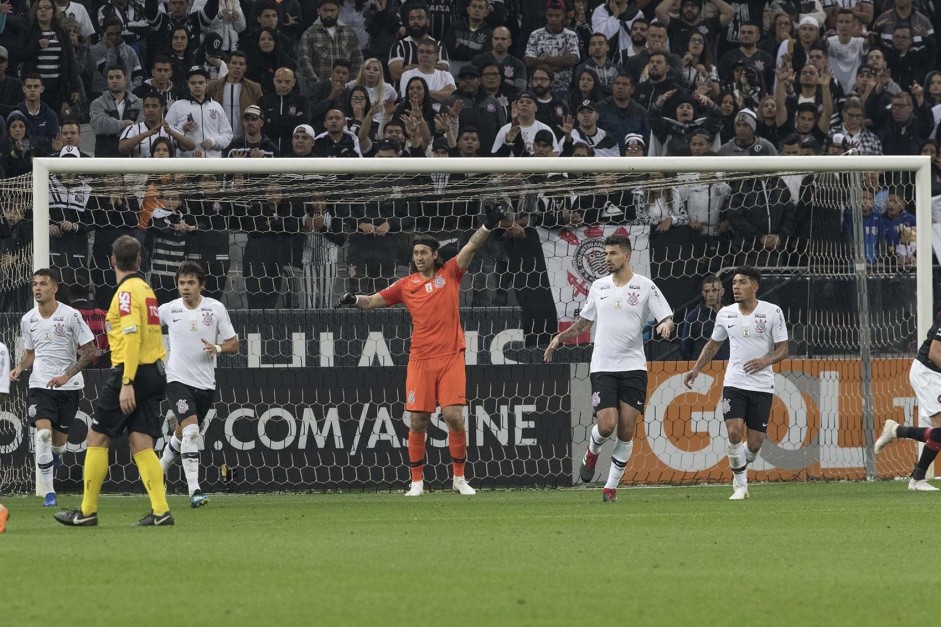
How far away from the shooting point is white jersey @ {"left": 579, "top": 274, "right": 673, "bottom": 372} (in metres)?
12.9

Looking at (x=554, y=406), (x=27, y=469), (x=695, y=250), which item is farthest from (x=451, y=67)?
(x=27, y=469)

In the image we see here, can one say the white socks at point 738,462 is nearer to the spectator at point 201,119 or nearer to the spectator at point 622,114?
the spectator at point 622,114

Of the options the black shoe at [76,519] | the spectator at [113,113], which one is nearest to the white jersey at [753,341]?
the black shoe at [76,519]

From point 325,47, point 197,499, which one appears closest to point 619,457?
point 197,499

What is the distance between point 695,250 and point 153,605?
36.6 feet

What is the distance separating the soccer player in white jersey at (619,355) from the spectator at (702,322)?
10.1 ft

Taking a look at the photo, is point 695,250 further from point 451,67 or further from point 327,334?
point 451,67

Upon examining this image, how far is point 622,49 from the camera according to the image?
2127 cm

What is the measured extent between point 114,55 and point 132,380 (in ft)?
35.1

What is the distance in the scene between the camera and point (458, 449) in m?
13.8

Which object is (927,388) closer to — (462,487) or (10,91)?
(462,487)

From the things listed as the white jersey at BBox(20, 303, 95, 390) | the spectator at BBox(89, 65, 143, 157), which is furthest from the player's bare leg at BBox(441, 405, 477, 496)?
the spectator at BBox(89, 65, 143, 157)

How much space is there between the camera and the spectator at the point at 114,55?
63.1 feet

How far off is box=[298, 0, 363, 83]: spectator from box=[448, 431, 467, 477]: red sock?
7739 millimetres
